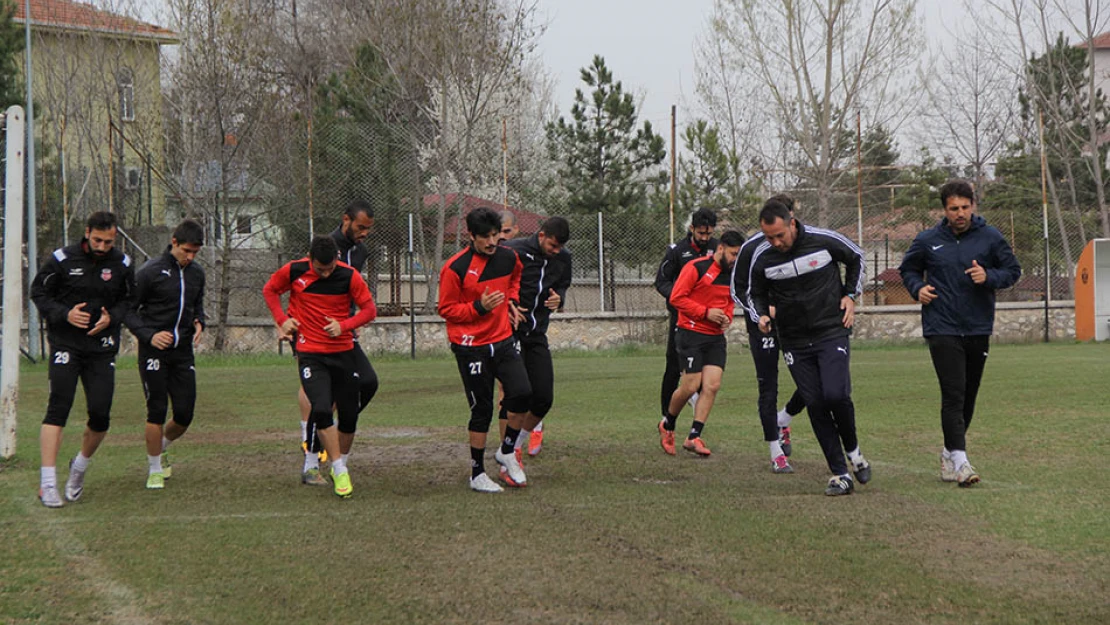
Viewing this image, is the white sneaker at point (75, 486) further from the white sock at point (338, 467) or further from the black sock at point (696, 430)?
the black sock at point (696, 430)

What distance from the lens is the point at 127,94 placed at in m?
37.8

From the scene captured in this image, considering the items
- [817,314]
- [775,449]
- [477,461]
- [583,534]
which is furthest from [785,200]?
[583,534]

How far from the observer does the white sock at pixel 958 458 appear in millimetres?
8023

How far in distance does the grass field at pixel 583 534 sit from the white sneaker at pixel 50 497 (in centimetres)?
8

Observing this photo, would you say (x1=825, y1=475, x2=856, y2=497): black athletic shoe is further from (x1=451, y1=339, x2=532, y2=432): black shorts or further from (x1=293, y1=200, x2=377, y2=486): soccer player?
(x1=293, y1=200, x2=377, y2=486): soccer player

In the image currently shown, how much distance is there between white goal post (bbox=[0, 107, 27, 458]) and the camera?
967 cm

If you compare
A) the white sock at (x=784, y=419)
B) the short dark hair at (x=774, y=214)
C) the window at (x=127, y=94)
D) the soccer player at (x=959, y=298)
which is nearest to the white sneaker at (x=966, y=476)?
the soccer player at (x=959, y=298)

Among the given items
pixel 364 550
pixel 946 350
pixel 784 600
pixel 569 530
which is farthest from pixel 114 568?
pixel 946 350

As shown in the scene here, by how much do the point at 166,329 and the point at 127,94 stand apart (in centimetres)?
3176

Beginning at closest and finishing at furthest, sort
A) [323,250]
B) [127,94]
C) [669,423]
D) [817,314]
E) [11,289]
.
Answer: [817,314]
[323,250]
[11,289]
[669,423]
[127,94]

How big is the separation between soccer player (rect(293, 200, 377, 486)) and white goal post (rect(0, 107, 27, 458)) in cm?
230

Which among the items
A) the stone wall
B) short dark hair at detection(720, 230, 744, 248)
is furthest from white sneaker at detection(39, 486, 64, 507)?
the stone wall

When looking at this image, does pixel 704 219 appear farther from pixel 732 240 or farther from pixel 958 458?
pixel 958 458

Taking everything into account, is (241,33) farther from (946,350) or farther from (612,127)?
(946,350)
